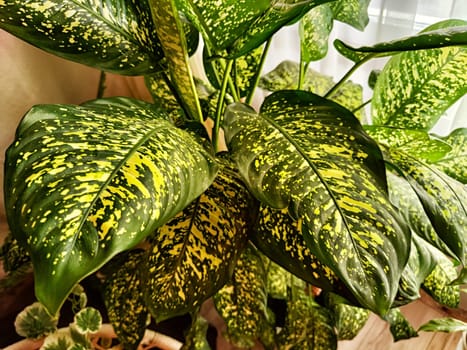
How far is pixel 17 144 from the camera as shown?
1.47 ft

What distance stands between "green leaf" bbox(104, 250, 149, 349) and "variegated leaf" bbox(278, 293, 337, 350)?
25 cm

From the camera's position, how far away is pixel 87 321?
81 cm

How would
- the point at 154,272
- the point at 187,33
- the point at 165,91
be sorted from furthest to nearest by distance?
1. the point at 165,91
2. the point at 187,33
3. the point at 154,272

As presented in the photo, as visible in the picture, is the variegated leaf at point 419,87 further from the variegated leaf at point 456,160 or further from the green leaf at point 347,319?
the green leaf at point 347,319

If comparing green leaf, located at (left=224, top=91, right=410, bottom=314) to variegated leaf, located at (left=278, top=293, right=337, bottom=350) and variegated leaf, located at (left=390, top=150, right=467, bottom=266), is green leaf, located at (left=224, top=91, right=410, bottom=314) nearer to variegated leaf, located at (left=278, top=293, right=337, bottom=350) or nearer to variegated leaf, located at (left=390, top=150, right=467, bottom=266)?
variegated leaf, located at (left=390, top=150, right=467, bottom=266)

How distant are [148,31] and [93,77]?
0.48 metres

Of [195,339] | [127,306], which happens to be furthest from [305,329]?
[127,306]

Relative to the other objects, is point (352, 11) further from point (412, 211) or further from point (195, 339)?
point (195, 339)

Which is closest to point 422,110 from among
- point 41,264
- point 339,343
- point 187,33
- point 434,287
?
point 434,287

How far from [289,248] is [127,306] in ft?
1.04

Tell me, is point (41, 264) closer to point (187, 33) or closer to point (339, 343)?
point (187, 33)

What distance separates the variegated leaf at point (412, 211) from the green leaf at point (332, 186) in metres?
0.14

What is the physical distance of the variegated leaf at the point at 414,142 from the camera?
0.74m

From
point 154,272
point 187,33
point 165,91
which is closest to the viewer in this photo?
point 154,272
